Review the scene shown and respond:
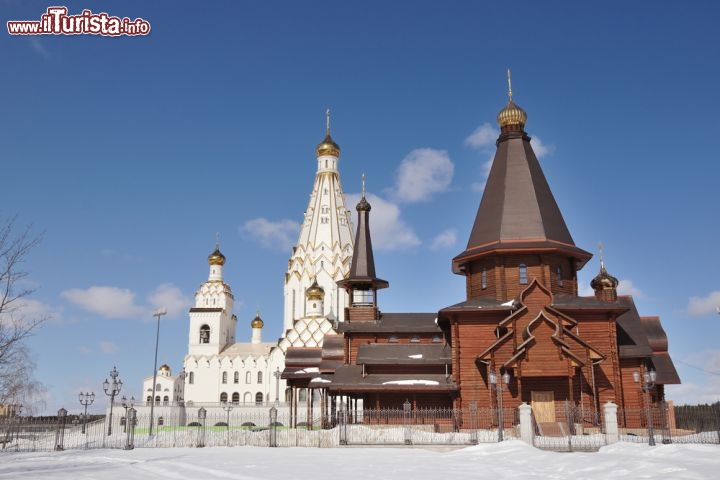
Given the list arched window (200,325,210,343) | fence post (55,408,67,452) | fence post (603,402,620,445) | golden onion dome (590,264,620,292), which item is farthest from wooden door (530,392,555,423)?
arched window (200,325,210,343)

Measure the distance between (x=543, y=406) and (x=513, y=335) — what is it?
2.91 m

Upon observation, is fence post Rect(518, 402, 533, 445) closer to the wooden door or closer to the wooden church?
the wooden church

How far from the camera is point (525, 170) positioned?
31266mm

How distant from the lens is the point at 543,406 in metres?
25.7

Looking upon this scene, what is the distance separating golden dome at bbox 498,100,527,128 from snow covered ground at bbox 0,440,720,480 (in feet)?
59.2

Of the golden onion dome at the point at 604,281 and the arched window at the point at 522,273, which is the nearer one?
the arched window at the point at 522,273

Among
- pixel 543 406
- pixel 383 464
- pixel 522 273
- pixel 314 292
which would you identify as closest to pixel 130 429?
pixel 383 464

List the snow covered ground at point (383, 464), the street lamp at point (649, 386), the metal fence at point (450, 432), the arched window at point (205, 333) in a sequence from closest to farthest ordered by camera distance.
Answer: the snow covered ground at point (383, 464) < the street lamp at point (649, 386) < the metal fence at point (450, 432) < the arched window at point (205, 333)

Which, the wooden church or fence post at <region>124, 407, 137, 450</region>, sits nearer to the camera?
fence post at <region>124, 407, 137, 450</region>

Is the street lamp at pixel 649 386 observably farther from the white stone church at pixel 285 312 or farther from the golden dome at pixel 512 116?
the white stone church at pixel 285 312

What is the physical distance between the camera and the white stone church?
65188 millimetres

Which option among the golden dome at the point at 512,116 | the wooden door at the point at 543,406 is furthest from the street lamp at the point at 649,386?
the golden dome at the point at 512,116

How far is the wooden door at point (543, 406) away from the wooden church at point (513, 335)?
0.13 feet

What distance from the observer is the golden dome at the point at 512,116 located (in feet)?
108
